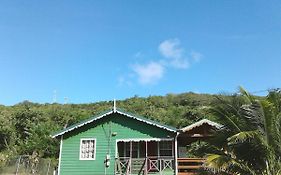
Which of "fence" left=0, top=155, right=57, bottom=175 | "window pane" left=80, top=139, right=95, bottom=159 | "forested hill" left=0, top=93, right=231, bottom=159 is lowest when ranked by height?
"fence" left=0, top=155, right=57, bottom=175

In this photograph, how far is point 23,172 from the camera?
24625 millimetres

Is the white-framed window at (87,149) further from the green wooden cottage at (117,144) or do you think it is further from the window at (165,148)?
the window at (165,148)

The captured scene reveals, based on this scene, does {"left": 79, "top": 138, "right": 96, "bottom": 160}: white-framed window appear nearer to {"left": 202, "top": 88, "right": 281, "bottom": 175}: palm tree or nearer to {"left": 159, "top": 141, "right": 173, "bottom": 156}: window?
{"left": 159, "top": 141, "right": 173, "bottom": 156}: window

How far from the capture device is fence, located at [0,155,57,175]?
24438 millimetres

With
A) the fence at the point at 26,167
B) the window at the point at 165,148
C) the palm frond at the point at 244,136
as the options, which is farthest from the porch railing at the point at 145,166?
the palm frond at the point at 244,136

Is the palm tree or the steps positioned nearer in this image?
the palm tree

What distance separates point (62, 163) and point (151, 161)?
5344 mm

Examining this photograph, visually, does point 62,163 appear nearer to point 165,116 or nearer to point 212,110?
point 212,110

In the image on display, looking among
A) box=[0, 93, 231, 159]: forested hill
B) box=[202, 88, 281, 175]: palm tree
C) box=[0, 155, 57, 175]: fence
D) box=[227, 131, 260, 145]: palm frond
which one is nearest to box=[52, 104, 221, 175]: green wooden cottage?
box=[0, 155, 57, 175]: fence

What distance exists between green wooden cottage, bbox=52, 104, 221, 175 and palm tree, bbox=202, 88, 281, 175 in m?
5.60

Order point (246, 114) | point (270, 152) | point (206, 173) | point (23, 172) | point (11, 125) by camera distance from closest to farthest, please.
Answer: point (270, 152) → point (246, 114) → point (206, 173) → point (23, 172) → point (11, 125)

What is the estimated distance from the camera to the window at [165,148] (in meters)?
23.2

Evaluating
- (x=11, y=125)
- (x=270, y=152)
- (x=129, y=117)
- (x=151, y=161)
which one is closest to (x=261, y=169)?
A: (x=270, y=152)

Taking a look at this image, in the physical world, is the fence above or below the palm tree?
below
